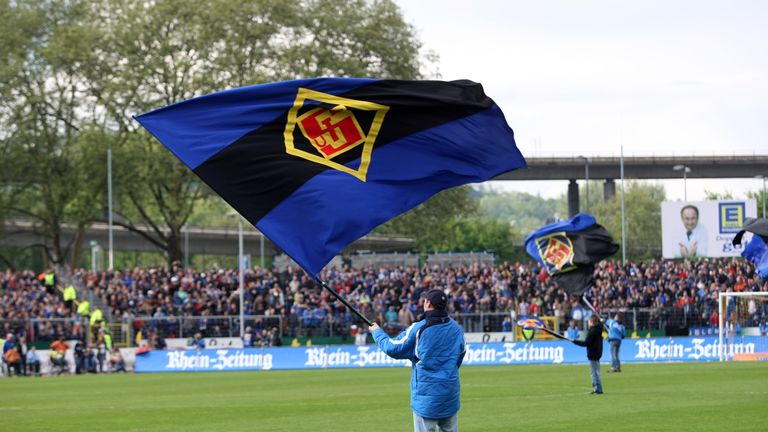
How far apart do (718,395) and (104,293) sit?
38.1m

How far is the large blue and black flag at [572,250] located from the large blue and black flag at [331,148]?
20376 mm

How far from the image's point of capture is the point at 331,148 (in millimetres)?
14703

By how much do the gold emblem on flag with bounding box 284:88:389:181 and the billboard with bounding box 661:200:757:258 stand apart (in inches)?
2221

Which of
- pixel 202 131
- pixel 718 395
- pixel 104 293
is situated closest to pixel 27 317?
pixel 104 293

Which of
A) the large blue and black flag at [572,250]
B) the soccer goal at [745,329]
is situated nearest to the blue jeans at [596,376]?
the large blue and black flag at [572,250]

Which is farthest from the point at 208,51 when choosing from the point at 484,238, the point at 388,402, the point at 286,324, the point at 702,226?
the point at 484,238

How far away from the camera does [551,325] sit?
53250 mm

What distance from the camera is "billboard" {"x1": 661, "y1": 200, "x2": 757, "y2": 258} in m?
69.1

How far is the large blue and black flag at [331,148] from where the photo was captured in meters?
14.2

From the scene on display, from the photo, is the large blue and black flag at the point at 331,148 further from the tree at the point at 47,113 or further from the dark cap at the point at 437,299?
the tree at the point at 47,113

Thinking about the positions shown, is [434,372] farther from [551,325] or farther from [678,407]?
[551,325]

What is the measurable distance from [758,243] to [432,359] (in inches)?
932

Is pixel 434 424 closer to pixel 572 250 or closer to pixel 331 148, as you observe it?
pixel 331 148

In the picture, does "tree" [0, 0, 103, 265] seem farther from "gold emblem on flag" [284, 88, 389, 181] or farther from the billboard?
"gold emblem on flag" [284, 88, 389, 181]
